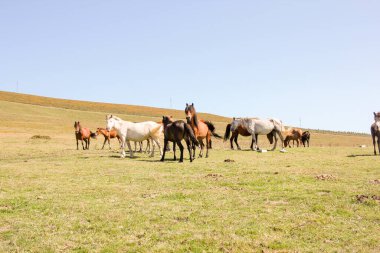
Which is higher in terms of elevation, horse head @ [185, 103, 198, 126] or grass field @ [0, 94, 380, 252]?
horse head @ [185, 103, 198, 126]

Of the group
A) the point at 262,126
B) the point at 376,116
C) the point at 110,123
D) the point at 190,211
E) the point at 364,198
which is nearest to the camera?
the point at 190,211

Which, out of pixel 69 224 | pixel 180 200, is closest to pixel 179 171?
pixel 180 200

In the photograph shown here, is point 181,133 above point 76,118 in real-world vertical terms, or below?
below

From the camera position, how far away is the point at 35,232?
7.32 m

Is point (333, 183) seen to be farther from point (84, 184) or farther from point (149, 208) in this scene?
point (84, 184)

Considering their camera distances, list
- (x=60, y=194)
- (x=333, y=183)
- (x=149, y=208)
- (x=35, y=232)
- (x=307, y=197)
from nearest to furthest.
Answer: (x=35, y=232), (x=149, y=208), (x=307, y=197), (x=60, y=194), (x=333, y=183)

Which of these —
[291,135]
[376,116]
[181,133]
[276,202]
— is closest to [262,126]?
[376,116]

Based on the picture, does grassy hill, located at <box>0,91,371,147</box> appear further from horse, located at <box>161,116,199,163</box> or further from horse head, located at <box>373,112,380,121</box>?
horse, located at <box>161,116,199,163</box>

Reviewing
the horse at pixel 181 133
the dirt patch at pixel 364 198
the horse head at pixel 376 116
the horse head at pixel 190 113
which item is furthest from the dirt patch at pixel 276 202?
the horse head at pixel 376 116

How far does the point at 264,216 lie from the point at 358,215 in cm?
205

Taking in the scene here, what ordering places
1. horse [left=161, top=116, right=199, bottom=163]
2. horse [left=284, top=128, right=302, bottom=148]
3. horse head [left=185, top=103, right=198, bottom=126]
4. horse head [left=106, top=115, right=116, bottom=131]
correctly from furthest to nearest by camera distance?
horse [left=284, top=128, right=302, bottom=148], horse head [left=106, top=115, right=116, bottom=131], horse head [left=185, top=103, right=198, bottom=126], horse [left=161, top=116, right=199, bottom=163]

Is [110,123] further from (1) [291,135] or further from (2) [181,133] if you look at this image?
(1) [291,135]

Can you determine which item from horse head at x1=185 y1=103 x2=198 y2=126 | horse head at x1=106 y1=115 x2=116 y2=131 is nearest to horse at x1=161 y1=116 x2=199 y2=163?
horse head at x1=185 y1=103 x2=198 y2=126

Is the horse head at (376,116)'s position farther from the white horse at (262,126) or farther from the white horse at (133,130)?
the white horse at (133,130)
